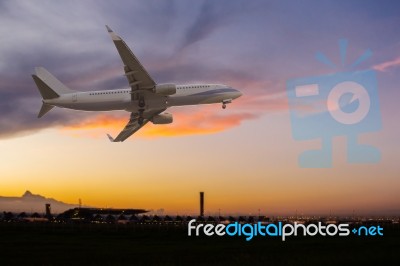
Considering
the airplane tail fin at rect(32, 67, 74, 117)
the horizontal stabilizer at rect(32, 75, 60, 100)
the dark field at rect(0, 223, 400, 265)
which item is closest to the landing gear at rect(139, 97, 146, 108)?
the airplane tail fin at rect(32, 67, 74, 117)

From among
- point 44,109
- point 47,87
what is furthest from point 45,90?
point 44,109

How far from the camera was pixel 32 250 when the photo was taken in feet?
212

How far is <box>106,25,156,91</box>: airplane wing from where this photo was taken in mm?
73562

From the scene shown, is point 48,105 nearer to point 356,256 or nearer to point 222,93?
point 222,93

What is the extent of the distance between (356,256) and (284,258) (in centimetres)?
836

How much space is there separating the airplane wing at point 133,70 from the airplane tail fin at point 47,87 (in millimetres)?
13889

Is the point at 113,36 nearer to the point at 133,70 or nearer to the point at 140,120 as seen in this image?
the point at 133,70

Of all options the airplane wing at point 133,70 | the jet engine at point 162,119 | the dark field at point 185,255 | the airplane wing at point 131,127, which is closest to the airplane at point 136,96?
the airplane wing at point 133,70

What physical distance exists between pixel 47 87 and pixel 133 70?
16163 millimetres

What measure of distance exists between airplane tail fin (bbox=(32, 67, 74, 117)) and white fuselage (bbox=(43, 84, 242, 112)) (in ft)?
3.40

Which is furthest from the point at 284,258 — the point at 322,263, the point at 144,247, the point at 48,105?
the point at 48,105

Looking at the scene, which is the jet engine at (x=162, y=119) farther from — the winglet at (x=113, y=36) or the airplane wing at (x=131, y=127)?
the winglet at (x=113, y=36)

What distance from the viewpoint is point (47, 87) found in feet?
278

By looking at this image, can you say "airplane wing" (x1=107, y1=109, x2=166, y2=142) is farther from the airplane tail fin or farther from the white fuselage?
the airplane tail fin
